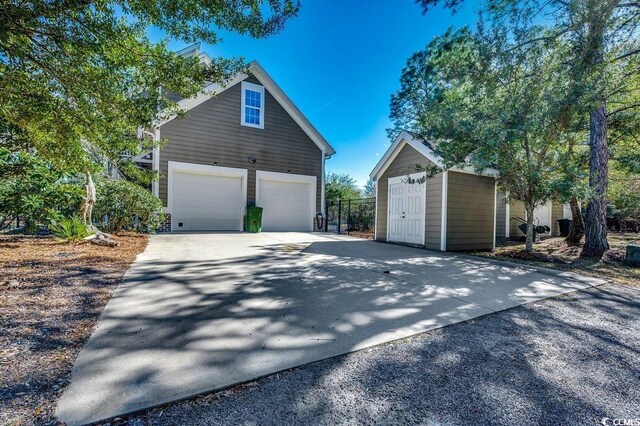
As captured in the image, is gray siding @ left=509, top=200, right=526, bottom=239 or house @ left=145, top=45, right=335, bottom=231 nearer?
house @ left=145, top=45, right=335, bottom=231

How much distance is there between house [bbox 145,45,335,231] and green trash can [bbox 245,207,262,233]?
1.45ft

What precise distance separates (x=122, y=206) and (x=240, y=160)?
4473 millimetres

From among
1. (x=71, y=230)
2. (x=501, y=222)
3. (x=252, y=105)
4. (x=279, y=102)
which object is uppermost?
(x=279, y=102)

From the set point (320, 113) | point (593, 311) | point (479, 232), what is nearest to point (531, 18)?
point (479, 232)

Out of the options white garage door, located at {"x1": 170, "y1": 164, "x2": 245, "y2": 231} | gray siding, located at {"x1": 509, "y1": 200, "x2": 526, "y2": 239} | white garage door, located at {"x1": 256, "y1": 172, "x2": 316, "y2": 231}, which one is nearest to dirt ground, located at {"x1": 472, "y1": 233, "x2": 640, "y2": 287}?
gray siding, located at {"x1": 509, "y1": 200, "x2": 526, "y2": 239}

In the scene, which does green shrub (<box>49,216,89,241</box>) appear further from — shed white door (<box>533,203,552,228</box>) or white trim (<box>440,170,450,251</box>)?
shed white door (<box>533,203,552,228</box>)

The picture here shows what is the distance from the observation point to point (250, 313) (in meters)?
2.81

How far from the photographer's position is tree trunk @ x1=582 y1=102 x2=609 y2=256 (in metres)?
7.22

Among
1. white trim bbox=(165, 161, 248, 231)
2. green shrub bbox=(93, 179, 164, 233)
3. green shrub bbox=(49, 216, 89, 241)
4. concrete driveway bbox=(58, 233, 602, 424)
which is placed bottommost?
concrete driveway bbox=(58, 233, 602, 424)

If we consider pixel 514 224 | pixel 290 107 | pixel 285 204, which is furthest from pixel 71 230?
pixel 514 224

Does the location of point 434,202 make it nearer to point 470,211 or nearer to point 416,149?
point 470,211

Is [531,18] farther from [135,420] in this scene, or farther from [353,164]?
[353,164]

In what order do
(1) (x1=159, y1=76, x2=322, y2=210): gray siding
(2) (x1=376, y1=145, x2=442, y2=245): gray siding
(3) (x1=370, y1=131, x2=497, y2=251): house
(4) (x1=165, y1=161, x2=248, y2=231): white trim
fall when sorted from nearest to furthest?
1. (3) (x1=370, y1=131, x2=497, y2=251): house
2. (2) (x1=376, y1=145, x2=442, y2=245): gray siding
3. (4) (x1=165, y1=161, x2=248, y2=231): white trim
4. (1) (x1=159, y1=76, x2=322, y2=210): gray siding

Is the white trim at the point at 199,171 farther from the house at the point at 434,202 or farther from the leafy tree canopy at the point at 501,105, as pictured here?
the leafy tree canopy at the point at 501,105
